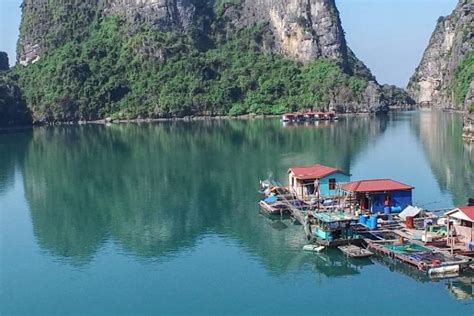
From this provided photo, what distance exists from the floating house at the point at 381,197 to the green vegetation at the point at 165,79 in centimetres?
11658

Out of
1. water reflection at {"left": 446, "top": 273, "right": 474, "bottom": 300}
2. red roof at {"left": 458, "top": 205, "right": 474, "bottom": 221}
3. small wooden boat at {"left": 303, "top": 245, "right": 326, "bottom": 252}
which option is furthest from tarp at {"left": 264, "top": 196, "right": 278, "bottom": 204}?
water reflection at {"left": 446, "top": 273, "right": 474, "bottom": 300}

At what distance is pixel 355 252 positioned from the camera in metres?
32.4

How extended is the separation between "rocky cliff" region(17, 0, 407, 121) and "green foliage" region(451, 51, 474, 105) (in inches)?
659

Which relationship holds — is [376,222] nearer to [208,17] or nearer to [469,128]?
[469,128]

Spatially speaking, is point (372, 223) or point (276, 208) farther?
point (276, 208)

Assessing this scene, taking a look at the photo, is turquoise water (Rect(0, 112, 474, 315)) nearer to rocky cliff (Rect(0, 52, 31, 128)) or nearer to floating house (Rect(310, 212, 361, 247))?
floating house (Rect(310, 212, 361, 247))

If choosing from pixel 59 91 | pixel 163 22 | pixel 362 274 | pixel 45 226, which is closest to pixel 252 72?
pixel 163 22

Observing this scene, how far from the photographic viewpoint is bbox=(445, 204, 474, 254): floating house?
31.0 m

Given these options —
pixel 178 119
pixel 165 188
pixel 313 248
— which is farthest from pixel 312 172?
pixel 178 119

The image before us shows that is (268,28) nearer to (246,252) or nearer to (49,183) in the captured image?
(49,183)

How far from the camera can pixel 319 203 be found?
40.9 metres

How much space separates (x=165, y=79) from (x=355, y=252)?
136 meters

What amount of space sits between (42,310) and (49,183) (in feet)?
111

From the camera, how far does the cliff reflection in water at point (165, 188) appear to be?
1531 inches
